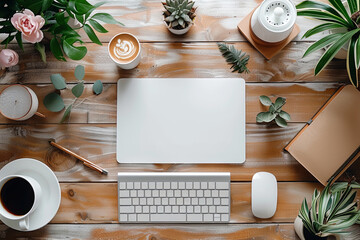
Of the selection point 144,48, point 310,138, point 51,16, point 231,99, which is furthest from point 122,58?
point 310,138

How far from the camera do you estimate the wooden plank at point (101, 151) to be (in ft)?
3.53

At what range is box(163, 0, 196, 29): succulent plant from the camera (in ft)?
3.33

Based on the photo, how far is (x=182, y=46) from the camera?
110 cm

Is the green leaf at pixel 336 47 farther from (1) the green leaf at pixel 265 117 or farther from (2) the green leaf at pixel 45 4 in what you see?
(2) the green leaf at pixel 45 4

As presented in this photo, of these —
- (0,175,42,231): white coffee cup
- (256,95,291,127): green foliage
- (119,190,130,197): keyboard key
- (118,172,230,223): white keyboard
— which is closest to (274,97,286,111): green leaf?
(256,95,291,127): green foliage

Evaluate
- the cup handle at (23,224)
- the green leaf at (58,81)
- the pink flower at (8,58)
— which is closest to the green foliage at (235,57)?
the green leaf at (58,81)

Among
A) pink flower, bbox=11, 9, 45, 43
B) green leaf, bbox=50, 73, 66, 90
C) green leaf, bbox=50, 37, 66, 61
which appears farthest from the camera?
green leaf, bbox=50, 73, 66, 90

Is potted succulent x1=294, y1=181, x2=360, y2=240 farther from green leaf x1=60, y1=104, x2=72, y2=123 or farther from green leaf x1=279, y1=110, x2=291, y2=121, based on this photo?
green leaf x1=60, y1=104, x2=72, y2=123

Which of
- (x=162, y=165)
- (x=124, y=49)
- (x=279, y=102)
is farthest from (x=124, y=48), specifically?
(x=279, y=102)

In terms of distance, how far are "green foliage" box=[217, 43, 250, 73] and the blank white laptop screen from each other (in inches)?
1.4

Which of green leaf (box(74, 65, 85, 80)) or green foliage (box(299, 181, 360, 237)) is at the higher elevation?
green leaf (box(74, 65, 85, 80))

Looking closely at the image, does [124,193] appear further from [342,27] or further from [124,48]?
[342,27]

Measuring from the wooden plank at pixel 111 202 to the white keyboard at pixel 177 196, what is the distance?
0.04m

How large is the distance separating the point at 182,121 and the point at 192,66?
0.17 metres
